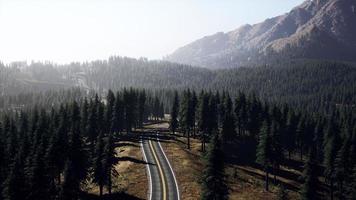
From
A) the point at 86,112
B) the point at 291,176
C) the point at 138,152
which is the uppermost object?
the point at 86,112

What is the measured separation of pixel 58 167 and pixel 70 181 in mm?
12424

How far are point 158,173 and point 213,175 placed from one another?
91.3 feet

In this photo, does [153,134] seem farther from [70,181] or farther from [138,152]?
[70,181]

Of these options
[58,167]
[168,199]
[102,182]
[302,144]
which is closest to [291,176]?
[302,144]

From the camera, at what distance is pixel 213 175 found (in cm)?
5616

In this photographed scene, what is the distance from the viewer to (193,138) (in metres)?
119

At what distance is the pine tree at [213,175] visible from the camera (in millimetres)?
56125

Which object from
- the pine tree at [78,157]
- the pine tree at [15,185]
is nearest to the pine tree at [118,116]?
the pine tree at [78,157]

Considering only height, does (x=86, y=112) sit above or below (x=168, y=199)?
above

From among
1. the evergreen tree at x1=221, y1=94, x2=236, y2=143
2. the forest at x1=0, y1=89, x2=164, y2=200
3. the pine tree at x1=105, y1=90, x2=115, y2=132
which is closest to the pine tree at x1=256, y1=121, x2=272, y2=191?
the evergreen tree at x1=221, y1=94, x2=236, y2=143

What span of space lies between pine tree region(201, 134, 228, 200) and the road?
13.1m

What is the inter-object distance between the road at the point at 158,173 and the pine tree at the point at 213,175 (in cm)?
1308

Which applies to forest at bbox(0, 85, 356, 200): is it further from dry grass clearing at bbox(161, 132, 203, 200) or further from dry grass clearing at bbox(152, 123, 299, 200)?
dry grass clearing at bbox(161, 132, 203, 200)

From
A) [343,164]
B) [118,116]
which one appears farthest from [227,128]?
[118,116]
